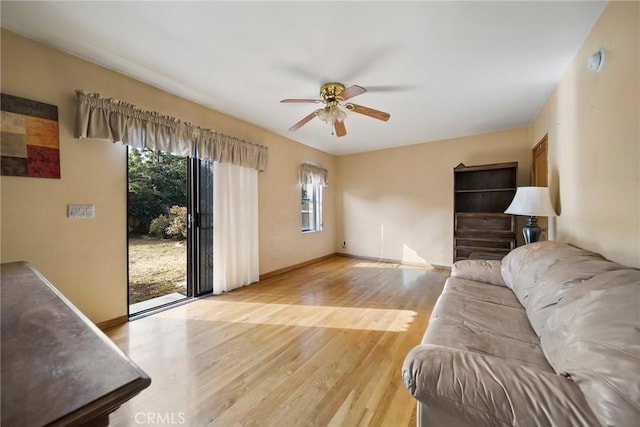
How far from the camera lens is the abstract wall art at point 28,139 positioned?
1.87 m

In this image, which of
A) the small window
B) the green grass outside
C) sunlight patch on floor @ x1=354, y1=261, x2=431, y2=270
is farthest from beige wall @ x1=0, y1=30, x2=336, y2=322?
sunlight patch on floor @ x1=354, y1=261, x2=431, y2=270

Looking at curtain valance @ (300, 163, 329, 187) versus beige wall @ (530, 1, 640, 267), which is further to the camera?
curtain valance @ (300, 163, 329, 187)

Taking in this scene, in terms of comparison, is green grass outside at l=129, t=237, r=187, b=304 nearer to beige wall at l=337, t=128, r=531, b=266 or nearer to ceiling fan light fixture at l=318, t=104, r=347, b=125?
ceiling fan light fixture at l=318, t=104, r=347, b=125

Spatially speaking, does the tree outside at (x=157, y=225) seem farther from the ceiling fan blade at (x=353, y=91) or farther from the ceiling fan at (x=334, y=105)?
the ceiling fan blade at (x=353, y=91)

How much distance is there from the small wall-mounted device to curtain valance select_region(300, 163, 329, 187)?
151 inches

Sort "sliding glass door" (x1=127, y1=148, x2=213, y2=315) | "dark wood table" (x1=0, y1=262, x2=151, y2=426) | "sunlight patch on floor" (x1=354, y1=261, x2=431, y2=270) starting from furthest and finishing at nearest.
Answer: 1. "sunlight patch on floor" (x1=354, y1=261, x2=431, y2=270)
2. "sliding glass door" (x1=127, y1=148, x2=213, y2=315)
3. "dark wood table" (x1=0, y1=262, x2=151, y2=426)

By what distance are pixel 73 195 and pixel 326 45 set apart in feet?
8.23

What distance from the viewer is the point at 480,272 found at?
2.28 meters

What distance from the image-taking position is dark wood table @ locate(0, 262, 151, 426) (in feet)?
1.40

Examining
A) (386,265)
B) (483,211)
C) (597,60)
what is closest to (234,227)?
(386,265)

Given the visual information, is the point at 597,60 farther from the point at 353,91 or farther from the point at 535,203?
the point at 353,91

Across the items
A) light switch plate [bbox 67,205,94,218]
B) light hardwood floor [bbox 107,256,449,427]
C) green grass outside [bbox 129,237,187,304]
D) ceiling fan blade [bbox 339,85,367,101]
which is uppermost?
ceiling fan blade [bbox 339,85,367,101]

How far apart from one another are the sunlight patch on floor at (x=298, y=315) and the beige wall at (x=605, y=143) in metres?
1.64

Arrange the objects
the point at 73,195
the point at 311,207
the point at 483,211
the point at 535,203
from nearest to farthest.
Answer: the point at 73,195, the point at 535,203, the point at 483,211, the point at 311,207
